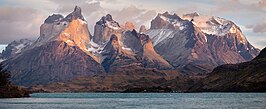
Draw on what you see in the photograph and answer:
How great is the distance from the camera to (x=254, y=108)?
15875 cm

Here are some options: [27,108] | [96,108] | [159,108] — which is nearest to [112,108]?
[96,108]

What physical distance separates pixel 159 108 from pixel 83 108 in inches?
1178

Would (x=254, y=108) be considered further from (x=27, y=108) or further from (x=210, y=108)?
(x=27, y=108)

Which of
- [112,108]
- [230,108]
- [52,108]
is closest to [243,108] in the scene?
[230,108]

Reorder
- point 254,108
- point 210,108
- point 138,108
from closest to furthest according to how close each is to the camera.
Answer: point 254,108
point 210,108
point 138,108

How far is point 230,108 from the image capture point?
16750 cm

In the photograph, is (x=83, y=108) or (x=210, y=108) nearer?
(x=210, y=108)

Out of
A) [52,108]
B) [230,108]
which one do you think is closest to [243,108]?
[230,108]

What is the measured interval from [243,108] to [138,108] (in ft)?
139

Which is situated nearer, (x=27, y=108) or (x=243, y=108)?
(x=243, y=108)

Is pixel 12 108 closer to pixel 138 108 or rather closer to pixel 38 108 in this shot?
pixel 38 108

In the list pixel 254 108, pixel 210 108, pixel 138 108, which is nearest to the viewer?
pixel 254 108

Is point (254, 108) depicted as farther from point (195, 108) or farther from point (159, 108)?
point (159, 108)

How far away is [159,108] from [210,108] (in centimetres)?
2032
